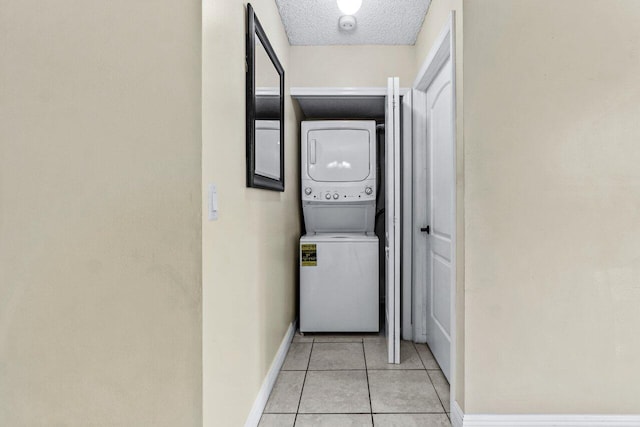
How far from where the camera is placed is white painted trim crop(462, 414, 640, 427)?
66.2 inches

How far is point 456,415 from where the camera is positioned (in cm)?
179

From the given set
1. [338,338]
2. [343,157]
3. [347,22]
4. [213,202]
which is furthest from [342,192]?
[213,202]

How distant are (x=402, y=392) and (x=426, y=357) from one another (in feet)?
1.87

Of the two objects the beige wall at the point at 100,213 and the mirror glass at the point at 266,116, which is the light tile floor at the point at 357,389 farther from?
the mirror glass at the point at 266,116

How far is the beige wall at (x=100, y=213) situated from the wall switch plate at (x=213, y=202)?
78 millimetres

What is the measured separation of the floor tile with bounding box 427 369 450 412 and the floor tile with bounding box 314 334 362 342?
Answer: 0.74 m

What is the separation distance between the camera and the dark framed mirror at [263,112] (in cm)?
171

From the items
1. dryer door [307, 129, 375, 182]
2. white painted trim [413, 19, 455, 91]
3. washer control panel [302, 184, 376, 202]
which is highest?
white painted trim [413, 19, 455, 91]

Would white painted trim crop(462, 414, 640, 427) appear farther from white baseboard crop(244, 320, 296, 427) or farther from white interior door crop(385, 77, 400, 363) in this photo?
white baseboard crop(244, 320, 296, 427)

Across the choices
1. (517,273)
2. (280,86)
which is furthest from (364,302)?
(280,86)

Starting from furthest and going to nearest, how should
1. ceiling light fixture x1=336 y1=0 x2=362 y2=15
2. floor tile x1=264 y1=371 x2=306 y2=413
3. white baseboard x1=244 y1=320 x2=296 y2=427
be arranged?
ceiling light fixture x1=336 y1=0 x2=362 y2=15, floor tile x1=264 y1=371 x2=306 y2=413, white baseboard x1=244 y1=320 x2=296 y2=427

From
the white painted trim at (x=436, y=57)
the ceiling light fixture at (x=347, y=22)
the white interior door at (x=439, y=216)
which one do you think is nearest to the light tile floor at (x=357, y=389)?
the white interior door at (x=439, y=216)

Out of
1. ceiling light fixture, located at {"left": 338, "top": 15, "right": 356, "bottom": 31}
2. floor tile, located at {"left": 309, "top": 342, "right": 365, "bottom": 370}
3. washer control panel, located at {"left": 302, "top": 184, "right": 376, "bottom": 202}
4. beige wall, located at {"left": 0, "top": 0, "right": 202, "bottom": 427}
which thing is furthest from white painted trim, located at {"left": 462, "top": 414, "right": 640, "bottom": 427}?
ceiling light fixture, located at {"left": 338, "top": 15, "right": 356, "bottom": 31}

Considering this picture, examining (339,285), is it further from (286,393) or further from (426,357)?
(286,393)
